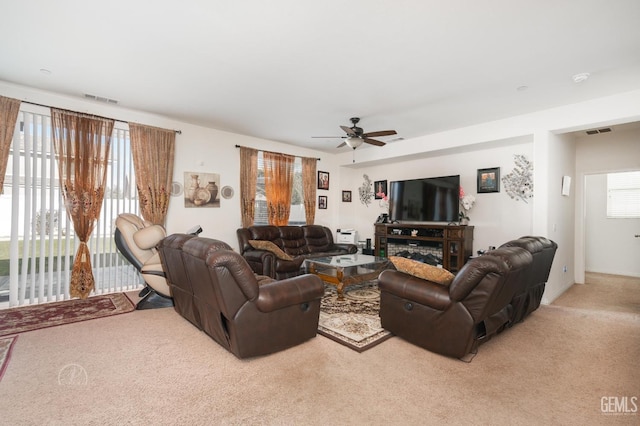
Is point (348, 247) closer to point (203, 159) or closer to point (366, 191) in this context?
point (366, 191)

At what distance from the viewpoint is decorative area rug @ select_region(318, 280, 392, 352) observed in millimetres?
2846

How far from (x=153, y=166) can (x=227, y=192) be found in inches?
52.1

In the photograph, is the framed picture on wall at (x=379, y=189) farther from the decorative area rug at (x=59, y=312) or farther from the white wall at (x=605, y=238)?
the decorative area rug at (x=59, y=312)

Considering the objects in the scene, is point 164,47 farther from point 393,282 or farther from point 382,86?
point 393,282

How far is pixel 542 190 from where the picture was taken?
427 cm

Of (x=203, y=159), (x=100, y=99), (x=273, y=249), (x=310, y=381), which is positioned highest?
(x=100, y=99)

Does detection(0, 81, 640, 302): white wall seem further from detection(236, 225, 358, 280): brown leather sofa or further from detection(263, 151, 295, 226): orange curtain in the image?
detection(236, 225, 358, 280): brown leather sofa

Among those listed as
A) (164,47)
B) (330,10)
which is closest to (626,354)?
(330,10)

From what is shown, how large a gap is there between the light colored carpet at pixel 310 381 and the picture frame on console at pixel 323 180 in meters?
4.74

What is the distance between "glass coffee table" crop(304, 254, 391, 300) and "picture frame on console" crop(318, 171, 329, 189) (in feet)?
8.75

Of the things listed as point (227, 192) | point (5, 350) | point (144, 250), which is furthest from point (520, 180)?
point (5, 350)

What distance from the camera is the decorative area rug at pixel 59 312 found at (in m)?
3.18

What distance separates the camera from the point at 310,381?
219 cm

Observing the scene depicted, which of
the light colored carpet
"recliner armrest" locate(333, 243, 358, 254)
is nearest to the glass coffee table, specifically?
"recliner armrest" locate(333, 243, 358, 254)
